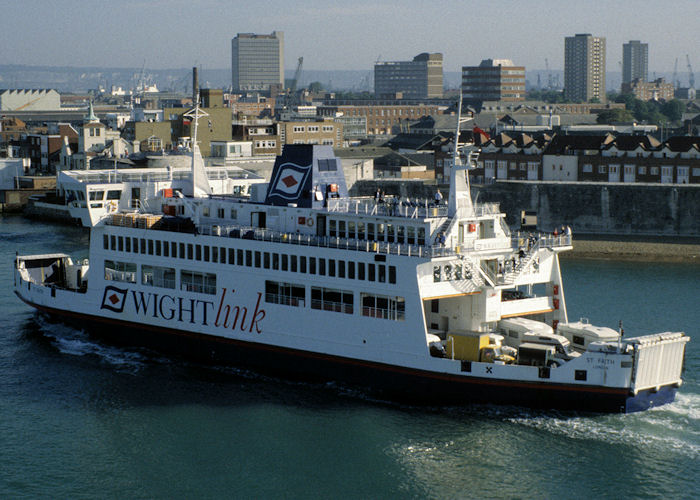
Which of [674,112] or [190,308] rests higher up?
[674,112]

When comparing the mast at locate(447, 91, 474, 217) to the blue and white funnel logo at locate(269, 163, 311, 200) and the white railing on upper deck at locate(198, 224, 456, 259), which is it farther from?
the blue and white funnel logo at locate(269, 163, 311, 200)

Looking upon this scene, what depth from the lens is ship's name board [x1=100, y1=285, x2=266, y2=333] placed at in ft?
128

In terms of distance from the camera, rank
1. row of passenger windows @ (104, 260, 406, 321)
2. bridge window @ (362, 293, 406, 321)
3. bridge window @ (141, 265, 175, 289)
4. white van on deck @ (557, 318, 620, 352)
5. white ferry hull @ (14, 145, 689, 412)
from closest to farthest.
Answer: white ferry hull @ (14, 145, 689, 412)
white van on deck @ (557, 318, 620, 352)
bridge window @ (362, 293, 406, 321)
row of passenger windows @ (104, 260, 406, 321)
bridge window @ (141, 265, 175, 289)

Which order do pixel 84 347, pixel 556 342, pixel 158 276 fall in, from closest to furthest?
pixel 556 342 → pixel 158 276 → pixel 84 347

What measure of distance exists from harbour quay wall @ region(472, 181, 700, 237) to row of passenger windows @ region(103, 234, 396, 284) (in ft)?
108

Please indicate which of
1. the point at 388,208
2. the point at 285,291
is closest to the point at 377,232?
the point at 388,208

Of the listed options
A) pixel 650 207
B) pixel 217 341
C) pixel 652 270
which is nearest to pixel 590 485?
pixel 217 341

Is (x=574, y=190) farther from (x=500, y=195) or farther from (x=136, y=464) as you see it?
(x=136, y=464)

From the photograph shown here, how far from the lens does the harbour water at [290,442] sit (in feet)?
95.1

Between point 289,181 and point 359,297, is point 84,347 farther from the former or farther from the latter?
point 359,297

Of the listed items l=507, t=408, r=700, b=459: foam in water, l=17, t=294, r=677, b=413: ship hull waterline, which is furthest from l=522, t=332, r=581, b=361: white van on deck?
l=507, t=408, r=700, b=459: foam in water

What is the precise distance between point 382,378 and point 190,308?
934cm

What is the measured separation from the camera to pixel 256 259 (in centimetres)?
3878

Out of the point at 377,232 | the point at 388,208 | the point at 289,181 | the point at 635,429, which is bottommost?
the point at 635,429
